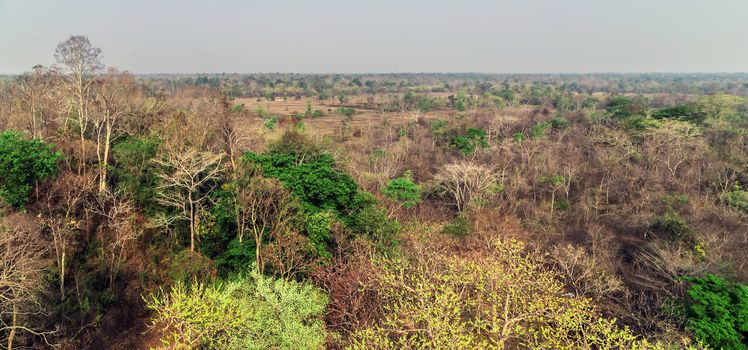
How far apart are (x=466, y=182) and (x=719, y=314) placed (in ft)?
67.7

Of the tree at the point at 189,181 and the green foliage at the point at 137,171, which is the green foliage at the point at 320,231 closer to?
the tree at the point at 189,181

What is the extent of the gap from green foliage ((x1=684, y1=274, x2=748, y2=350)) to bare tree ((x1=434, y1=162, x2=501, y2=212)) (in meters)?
17.1

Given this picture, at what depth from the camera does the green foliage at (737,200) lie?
28.0m

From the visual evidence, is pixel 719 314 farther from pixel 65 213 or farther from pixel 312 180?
pixel 65 213

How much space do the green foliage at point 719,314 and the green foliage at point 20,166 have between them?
28449mm

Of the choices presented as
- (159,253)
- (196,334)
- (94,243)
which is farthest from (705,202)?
(94,243)

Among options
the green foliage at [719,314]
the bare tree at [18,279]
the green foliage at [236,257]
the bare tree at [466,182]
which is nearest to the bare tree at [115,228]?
the bare tree at [18,279]

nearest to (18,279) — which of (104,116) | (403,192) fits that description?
(104,116)

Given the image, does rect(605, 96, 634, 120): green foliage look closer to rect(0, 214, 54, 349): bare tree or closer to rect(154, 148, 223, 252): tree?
rect(154, 148, 223, 252): tree

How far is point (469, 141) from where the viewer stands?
4903cm

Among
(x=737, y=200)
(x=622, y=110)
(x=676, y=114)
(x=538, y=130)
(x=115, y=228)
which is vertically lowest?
(x=115, y=228)

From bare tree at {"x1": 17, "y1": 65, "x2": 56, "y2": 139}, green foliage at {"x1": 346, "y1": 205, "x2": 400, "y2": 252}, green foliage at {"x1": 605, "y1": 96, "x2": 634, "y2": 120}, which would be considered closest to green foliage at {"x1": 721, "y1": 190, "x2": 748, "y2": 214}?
green foliage at {"x1": 346, "y1": 205, "x2": 400, "y2": 252}

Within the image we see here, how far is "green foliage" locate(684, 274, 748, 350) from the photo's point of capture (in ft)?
47.7
